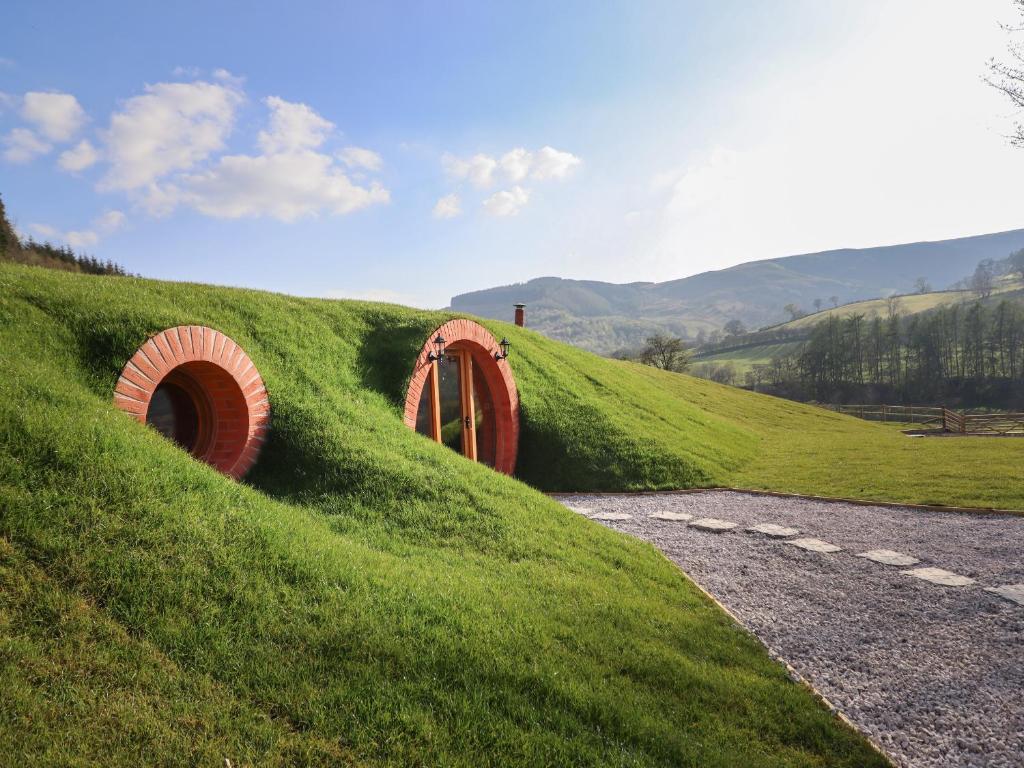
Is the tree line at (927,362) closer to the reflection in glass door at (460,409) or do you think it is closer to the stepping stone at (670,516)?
the reflection in glass door at (460,409)

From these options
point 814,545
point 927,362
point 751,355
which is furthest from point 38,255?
point 751,355

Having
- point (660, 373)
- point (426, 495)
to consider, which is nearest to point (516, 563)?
point (426, 495)

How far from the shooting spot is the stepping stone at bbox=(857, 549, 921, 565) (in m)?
8.51

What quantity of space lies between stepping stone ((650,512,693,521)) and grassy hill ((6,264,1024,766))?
3.14 metres

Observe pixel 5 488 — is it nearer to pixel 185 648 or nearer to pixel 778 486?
pixel 185 648

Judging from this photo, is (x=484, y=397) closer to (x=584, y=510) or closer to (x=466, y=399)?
(x=466, y=399)

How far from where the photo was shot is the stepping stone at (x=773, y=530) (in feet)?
33.0

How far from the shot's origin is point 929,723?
4.74m

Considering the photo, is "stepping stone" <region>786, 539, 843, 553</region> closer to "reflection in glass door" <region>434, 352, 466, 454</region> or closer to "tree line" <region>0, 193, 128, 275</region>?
"reflection in glass door" <region>434, 352, 466, 454</region>

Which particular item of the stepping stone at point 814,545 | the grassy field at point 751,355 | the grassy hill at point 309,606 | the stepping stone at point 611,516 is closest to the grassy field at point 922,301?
the grassy field at point 751,355

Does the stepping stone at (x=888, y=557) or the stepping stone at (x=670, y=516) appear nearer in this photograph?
the stepping stone at (x=888, y=557)

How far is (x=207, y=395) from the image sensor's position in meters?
8.12

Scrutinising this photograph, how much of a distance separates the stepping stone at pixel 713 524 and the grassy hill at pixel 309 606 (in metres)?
2.82

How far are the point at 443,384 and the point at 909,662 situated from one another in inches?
489
